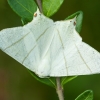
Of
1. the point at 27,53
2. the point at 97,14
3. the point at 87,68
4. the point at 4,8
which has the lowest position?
the point at 87,68

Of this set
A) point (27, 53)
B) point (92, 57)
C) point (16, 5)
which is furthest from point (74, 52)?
point (16, 5)

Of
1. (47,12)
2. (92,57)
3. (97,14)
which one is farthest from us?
(97,14)

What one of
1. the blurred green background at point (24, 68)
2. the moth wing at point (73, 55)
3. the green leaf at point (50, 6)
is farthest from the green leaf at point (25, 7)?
the blurred green background at point (24, 68)

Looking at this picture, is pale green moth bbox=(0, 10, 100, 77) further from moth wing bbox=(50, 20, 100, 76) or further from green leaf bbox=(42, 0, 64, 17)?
green leaf bbox=(42, 0, 64, 17)

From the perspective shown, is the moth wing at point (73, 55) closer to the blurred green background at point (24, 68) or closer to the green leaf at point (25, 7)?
the green leaf at point (25, 7)

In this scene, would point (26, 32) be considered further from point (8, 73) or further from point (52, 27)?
point (8, 73)

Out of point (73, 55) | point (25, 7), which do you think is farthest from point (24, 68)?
point (73, 55)
